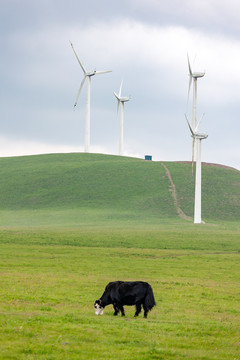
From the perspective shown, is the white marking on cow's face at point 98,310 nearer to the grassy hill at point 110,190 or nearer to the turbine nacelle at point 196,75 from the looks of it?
the grassy hill at point 110,190

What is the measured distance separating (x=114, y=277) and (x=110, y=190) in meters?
102

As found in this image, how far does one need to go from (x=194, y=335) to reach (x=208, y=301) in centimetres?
984

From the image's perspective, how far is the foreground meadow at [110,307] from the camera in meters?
16.2

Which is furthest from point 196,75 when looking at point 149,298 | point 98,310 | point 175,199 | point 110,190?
point 149,298

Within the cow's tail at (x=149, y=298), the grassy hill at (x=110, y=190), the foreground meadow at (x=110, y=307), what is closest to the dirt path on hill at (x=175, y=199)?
the grassy hill at (x=110, y=190)

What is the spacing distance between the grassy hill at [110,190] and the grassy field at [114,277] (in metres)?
0.48

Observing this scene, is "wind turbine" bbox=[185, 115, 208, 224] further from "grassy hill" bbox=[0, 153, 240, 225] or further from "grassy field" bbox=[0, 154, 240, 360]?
"grassy hill" bbox=[0, 153, 240, 225]

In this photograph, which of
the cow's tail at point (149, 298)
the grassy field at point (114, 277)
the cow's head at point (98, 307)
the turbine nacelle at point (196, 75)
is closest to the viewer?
the grassy field at point (114, 277)

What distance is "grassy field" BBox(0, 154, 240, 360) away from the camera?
54.7 ft

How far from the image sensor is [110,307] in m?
25.0

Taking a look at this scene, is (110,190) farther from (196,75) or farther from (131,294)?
(131,294)

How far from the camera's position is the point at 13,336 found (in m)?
17.0

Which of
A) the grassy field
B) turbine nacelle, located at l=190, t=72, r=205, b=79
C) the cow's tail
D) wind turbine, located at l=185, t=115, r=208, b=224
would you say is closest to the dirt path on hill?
the grassy field

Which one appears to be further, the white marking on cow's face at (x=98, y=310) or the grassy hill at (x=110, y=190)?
the grassy hill at (x=110, y=190)
